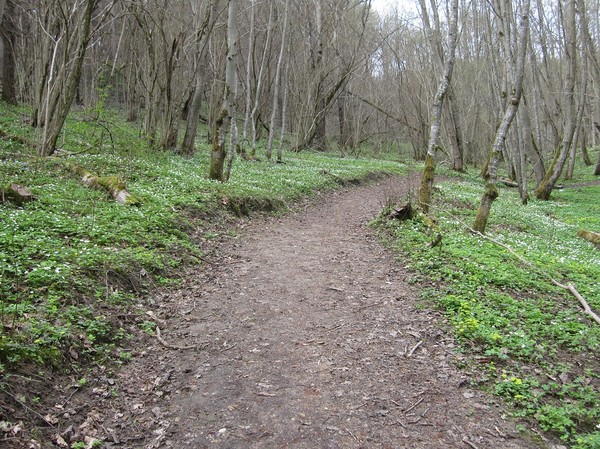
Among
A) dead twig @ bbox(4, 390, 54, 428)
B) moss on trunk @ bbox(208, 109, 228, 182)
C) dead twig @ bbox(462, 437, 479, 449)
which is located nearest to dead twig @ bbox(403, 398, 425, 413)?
dead twig @ bbox(462, 437, 479, 449)

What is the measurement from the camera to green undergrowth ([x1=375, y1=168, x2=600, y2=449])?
4.28m

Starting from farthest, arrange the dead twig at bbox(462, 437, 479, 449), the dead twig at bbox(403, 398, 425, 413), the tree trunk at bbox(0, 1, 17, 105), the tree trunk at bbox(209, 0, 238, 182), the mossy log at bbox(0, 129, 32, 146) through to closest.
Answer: the tree trunk at bbox(0, 1, 17, 105), the mossy log at bbox(0, 129, 32, 146), the tree trunk at bbox(209, 0, 238, 182), the dead twig at bbox(403, 398, 425, 413), the dead twig at bbox(462, 437, 479, 449)

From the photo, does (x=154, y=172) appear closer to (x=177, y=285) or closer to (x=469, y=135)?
(x=177, y=285)

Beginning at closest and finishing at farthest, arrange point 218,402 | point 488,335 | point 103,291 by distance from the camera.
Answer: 1. point 218,402
2. point 488,335
3. point 103,291

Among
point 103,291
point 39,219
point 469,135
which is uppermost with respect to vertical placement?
point 469,135

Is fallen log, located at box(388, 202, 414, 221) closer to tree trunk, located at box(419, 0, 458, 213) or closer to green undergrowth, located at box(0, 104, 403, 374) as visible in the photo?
tree trunk, located at box(419, 0, 458, 213)

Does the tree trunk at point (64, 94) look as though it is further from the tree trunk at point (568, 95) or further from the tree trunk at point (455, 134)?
the tree trunk at point (455, 134)

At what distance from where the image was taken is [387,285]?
292 inches

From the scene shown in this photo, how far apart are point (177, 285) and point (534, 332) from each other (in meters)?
5.01

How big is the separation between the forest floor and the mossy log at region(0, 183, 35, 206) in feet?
10.9

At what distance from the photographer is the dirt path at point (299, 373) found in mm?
3855

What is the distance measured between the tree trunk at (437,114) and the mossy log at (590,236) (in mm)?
4830

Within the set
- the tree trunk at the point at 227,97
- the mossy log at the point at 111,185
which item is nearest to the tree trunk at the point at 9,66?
the tree trunk at the point at 227,97

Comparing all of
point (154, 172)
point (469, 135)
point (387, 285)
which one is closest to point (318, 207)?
point (154, 172)
